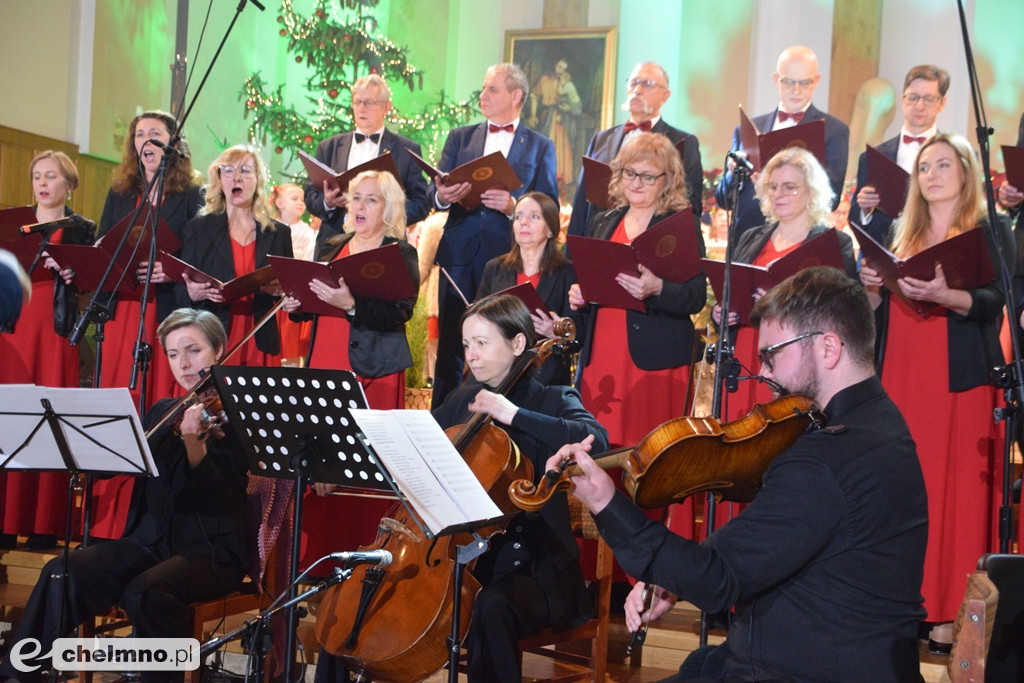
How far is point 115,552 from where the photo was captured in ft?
12.5

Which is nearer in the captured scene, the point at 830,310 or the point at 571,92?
the point at 830,310

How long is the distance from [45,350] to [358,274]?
1.81 m

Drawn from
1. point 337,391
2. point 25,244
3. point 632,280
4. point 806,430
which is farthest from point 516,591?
point 25,244

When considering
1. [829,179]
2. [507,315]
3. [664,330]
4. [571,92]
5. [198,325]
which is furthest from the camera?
[571,92]

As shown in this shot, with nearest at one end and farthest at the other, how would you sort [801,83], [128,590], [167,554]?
[128,590] → [167,554] → [801,83]

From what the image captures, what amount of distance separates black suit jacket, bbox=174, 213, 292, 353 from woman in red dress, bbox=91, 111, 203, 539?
0.14 meters

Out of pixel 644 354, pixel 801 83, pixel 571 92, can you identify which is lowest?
pixel 644 354

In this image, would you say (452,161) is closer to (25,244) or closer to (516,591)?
(25,244)

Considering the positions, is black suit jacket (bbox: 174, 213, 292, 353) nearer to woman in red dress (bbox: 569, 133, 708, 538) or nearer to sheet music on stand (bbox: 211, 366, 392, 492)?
woman in red dress (bbox: 569, 133, 708, 538)

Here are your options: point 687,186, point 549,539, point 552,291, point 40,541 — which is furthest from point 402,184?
point 549,539

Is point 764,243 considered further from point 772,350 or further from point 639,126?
point 772,350

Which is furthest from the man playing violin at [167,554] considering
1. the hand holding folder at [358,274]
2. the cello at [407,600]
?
the hand holding folder at [358,274]

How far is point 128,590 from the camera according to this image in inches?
143

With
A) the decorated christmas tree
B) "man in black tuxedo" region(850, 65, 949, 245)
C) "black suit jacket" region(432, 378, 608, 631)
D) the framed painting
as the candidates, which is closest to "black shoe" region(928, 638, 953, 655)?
"black suit jacket" region(432, 378, 608, 631)
